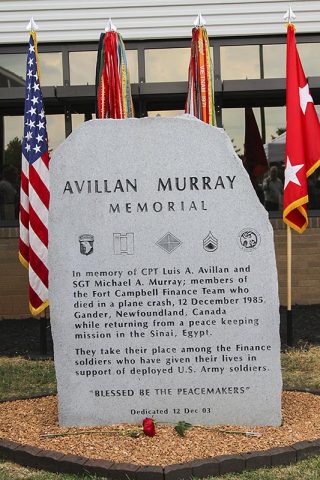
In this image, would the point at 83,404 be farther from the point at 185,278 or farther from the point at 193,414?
the point at 185,278

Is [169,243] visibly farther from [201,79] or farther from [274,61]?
[274,61]

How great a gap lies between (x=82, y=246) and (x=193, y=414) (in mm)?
1329

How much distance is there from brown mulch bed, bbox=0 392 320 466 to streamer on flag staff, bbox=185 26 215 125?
12.5ft

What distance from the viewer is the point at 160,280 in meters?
5.32

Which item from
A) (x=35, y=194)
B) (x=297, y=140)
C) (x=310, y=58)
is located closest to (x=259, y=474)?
(x=35, y=194)

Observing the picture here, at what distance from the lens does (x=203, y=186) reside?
5.31m

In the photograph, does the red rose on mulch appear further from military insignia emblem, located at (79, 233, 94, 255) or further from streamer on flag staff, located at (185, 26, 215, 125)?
streamer on flag staff, located at (185, 26, 215, 125)

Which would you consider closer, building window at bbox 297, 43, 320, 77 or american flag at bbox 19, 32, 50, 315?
american flag at bbox 19, 32, 50, 315

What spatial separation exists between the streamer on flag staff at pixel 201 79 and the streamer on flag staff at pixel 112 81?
73cm

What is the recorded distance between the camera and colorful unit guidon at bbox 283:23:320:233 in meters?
8.09

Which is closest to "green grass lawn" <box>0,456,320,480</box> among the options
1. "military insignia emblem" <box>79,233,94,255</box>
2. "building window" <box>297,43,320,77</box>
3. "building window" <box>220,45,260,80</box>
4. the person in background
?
"military insignia emblem" <box>79,233,94,255</box>

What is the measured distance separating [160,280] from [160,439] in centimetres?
101

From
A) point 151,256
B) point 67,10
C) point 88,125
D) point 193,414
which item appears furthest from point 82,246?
point 67,10

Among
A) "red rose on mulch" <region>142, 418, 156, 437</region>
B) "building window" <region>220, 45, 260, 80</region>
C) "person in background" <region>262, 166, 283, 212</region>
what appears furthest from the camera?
"person in background" <region>262, 166, 283, 212</region>
